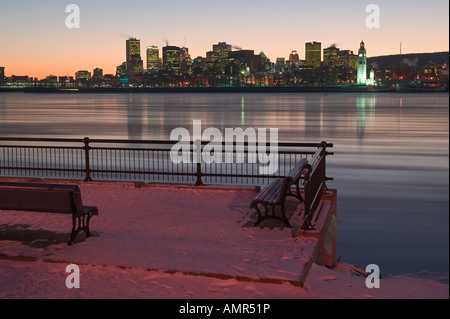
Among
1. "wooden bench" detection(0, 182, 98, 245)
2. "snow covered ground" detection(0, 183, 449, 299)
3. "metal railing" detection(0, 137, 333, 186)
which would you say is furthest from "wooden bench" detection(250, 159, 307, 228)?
"wooden bench" detection(0, 182, 98, 245)

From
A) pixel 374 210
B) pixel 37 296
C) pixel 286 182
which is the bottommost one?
pixel 374 210

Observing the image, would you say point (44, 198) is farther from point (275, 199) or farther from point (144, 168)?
point (144, 168)

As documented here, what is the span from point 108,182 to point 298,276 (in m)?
8.40

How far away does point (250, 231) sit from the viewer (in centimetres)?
977

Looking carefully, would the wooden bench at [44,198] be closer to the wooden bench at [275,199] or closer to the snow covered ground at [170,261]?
the snow covered ground at [170,261]

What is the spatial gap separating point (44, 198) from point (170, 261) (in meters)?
2.43

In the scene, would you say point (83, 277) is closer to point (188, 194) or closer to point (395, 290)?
point (395, 290)

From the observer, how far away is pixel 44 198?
28.5ft

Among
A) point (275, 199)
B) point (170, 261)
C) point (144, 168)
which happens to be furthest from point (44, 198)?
point (144, 168)

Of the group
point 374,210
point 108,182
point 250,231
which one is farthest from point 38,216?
point 374,210

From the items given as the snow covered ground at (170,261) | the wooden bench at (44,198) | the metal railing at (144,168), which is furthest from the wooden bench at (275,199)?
the wooden bench at (44,198)

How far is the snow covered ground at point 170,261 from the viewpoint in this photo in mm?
7146

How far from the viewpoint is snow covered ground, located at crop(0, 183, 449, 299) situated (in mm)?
7146

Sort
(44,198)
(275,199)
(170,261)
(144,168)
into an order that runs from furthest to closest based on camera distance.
→ 1. (144,168)
2. (275,199)
3. (44,198)
4. (170,261)
